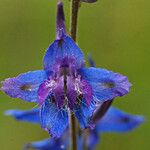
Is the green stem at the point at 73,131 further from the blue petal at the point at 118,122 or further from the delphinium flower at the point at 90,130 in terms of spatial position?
the blue petal at the point at 118,122

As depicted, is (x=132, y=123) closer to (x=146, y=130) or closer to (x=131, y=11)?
(x=146, y=130)

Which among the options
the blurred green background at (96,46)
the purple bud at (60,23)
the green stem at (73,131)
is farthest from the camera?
the blurred green background at (96,46)

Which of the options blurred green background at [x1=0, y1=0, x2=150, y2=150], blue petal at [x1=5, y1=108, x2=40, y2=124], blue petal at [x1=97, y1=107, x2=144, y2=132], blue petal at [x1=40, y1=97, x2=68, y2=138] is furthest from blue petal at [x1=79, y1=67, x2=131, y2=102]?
blurred green background at [x1=0, y1=0, x2=150, y2=150]

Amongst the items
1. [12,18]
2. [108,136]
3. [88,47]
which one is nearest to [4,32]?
[12,18]

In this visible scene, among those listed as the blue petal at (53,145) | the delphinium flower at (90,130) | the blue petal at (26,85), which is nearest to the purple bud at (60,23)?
the blue petal at (26,85)

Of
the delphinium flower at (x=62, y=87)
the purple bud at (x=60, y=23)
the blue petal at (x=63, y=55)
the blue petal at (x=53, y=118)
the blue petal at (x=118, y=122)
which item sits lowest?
the blue petal at (x=118, y=122)

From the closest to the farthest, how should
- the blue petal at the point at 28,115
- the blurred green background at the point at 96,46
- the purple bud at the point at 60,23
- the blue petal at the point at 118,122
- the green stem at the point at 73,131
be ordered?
the purple bud at the point at 60,23 → the green stem at the point at 73,131 → the blue petal at the point at 28,115 → the blue petal at the point at 118,122 → the blurred green background at the point at 96,46

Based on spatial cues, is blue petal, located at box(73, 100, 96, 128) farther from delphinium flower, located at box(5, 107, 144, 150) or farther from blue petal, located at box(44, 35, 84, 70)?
delphinium flower, located at box(5, 107, 144, 150)

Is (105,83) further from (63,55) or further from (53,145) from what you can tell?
(53,145)
